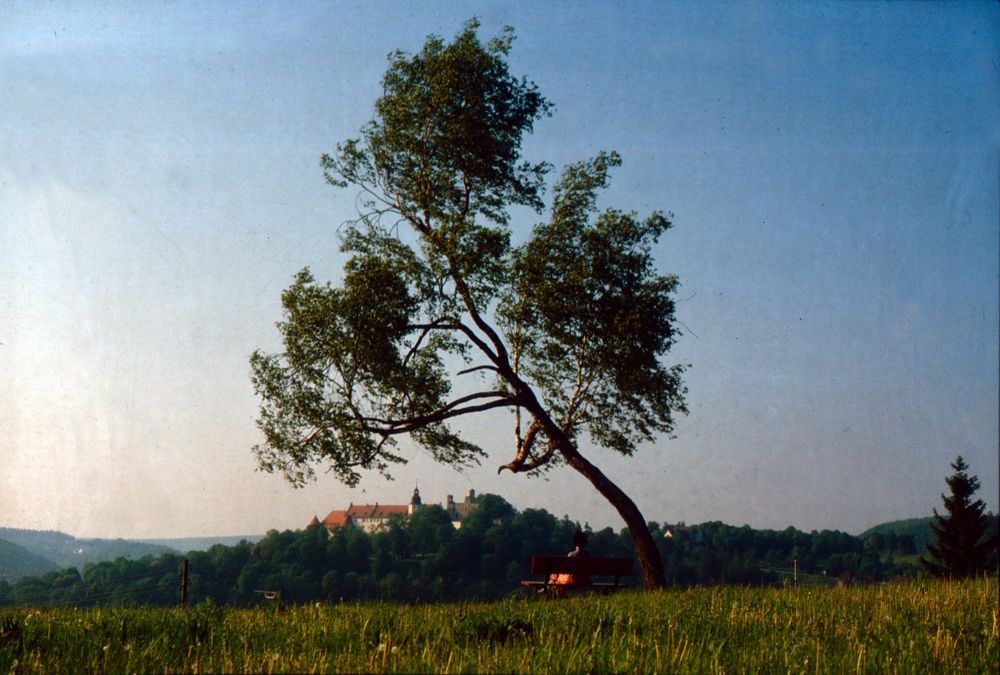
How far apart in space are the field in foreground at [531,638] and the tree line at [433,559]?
117 ft

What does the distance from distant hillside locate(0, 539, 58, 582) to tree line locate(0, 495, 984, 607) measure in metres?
0.61

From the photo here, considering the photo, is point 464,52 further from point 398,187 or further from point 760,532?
point 760,532

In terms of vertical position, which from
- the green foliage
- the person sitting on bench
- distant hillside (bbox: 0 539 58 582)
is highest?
the green foliage

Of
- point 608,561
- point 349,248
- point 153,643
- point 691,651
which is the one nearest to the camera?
point 691,651

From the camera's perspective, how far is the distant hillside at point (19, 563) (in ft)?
149

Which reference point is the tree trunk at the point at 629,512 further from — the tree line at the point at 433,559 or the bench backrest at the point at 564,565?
the tree line at the point at 433,559

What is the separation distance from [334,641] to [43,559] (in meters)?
52.8

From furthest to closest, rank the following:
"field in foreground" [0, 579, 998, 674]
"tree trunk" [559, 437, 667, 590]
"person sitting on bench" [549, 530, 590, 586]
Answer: "tree trunk" [559, 437, 667, 590], "person sitting on bench" [549, 530, 590, 586], "field in foreground" [0, 579, 998, 674]

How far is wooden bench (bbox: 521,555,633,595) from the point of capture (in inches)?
601

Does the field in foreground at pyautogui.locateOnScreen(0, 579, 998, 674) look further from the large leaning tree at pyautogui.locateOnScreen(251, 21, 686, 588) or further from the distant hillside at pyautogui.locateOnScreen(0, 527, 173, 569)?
the distant hillside at pyautogui.locateOnScreen(0, 527, 173, 569)

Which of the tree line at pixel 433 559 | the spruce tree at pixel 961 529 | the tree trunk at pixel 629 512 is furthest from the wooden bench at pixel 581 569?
the spruce tree at pixel 961 529

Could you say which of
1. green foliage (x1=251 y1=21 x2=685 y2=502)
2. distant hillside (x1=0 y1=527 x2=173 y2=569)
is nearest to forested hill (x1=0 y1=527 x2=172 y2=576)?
distant hillside (x1=0 y1=527 x2=173 y2=569)

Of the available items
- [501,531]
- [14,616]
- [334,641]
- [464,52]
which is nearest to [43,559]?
[501,531]

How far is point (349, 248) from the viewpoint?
21.2 m
